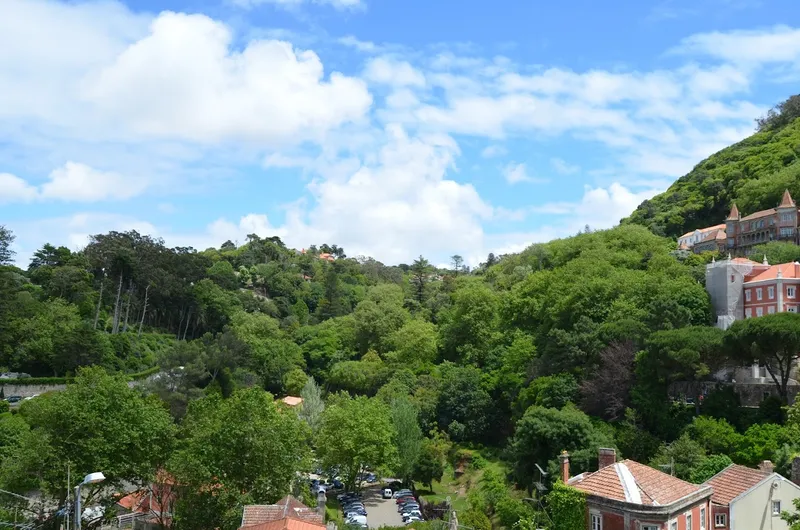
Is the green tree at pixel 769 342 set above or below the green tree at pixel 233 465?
above

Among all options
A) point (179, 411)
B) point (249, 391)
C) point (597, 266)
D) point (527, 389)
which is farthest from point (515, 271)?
point (249, 391)

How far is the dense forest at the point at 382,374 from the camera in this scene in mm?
33812

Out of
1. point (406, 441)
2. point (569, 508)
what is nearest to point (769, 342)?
point (569, 508)

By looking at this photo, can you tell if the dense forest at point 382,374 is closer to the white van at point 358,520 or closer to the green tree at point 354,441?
the green tree at point 354,441

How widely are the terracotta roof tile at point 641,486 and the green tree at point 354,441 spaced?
21478 mm

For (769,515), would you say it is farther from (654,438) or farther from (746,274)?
(746,274)

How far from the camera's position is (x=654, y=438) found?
130 feet

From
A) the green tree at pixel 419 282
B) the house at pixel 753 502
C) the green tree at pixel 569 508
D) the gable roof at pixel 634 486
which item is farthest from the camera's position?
the green tree at pixel 419 282

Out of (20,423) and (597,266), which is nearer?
(20,423)

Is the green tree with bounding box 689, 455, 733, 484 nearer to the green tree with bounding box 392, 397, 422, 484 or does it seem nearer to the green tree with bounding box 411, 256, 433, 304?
the green tree with bounding box 392, 397, 422, 484

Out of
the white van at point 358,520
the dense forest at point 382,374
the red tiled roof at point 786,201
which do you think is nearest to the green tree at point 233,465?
the dense forest at point 382,374

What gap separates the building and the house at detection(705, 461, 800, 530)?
46.1 meters

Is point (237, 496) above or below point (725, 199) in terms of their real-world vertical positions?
below

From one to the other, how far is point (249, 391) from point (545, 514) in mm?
15314
